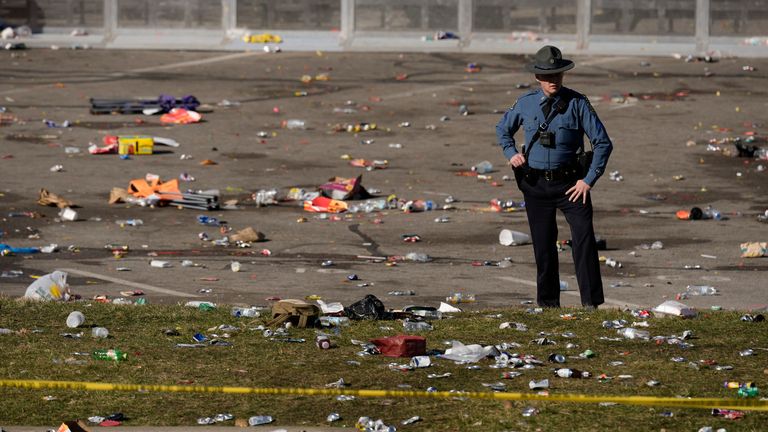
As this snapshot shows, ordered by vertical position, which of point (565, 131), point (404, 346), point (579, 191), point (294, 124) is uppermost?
point (565, 131)

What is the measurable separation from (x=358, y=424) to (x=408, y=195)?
941 centimetres

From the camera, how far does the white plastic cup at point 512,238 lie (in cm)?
1335

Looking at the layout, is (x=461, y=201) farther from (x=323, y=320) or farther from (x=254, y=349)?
(x=254, y=349)

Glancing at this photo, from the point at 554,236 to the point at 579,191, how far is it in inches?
19.4

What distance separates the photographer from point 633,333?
8.95 metres

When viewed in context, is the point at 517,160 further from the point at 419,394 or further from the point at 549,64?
the point at 419,394

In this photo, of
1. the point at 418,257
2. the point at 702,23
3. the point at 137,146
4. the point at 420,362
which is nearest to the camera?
the point at 420,362

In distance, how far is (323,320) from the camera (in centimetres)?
941

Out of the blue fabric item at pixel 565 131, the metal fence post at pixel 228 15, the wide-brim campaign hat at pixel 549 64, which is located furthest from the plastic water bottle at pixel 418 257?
the metal fence post at pixel 228 15

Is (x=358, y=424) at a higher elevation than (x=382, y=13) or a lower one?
lower

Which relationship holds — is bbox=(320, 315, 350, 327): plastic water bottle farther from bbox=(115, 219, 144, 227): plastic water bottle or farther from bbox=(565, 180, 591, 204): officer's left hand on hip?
bbox=(115, 219, 144, 227): plastic water bottle

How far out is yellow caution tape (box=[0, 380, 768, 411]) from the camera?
714cm

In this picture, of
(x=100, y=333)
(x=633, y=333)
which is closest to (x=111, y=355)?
(x=100, y=333)

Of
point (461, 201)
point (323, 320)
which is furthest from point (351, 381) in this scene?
point (461, 201)
